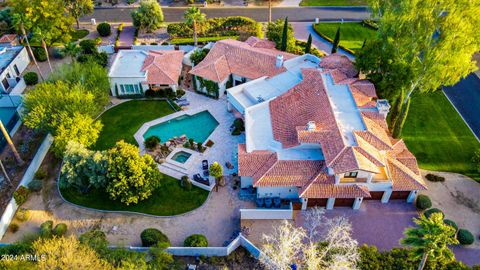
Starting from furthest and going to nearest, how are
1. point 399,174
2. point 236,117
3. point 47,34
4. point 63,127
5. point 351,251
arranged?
point 47,34, point 236,117, point 63,127, point 399,174, point 351,251

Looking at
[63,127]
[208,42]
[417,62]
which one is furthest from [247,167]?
[208,42]

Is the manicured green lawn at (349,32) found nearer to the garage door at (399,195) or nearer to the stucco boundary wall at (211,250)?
the garage door at (399,195)

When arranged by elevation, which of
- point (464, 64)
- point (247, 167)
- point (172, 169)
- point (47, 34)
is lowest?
point (172, 169)

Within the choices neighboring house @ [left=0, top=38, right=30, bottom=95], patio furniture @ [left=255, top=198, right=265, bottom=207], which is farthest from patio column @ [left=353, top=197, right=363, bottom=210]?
neighboring house @ [left=0, top=38, right=30, bottom=95]

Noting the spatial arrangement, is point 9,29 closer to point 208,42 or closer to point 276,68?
point 208,42

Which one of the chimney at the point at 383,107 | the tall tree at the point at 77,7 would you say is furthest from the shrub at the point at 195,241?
the tall tree at the point at 77,7

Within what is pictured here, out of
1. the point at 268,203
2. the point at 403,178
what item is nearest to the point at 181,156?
the point at 268,203

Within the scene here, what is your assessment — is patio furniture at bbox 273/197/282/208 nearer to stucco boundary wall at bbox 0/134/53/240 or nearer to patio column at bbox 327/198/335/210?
patio column at bbox 327/198/335/210
